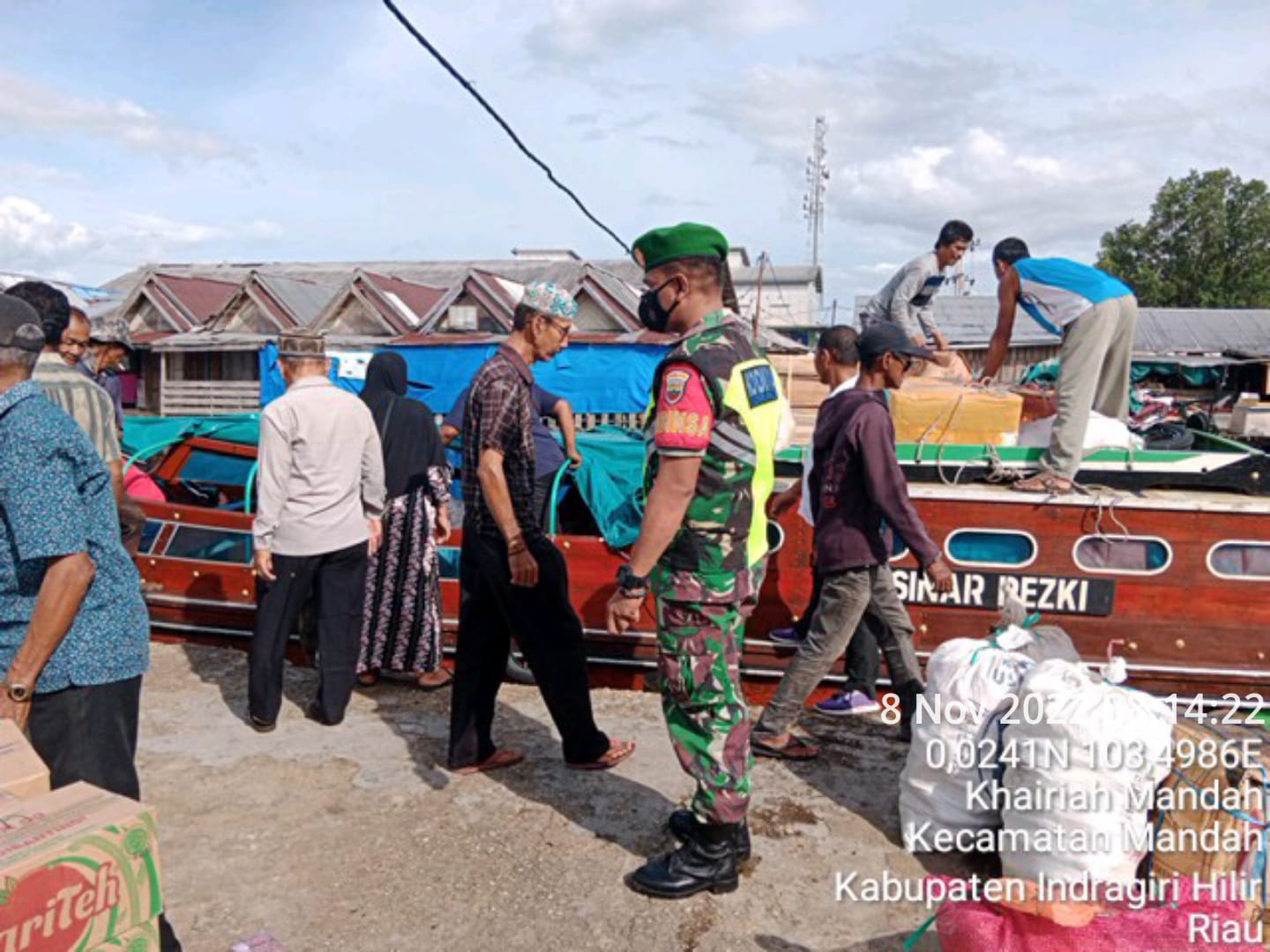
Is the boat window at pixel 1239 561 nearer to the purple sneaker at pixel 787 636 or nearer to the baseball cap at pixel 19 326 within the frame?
the purple sneaker at pixel 787 636

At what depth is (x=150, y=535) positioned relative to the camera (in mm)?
6148

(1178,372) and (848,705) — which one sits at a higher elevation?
(1178,372)

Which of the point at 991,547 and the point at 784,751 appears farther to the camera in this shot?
the point at 991,547

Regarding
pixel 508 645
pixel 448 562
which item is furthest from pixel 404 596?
pixel 508 645

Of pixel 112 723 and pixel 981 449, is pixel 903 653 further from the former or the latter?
pixel 112 723

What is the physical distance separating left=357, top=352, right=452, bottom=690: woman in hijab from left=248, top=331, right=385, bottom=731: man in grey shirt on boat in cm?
50

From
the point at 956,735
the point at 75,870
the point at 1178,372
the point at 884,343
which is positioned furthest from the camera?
the point at 1178,372

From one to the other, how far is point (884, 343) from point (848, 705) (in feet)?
6.13

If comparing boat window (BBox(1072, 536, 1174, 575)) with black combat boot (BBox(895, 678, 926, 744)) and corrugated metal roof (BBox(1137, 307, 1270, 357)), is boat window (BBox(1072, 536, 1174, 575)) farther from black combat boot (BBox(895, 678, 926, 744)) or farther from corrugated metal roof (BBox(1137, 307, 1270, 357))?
corrugated metal roof (BBox(1137, 307, 1270, 357))

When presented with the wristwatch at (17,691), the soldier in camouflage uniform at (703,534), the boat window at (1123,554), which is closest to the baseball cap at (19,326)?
the wristwatch at (17,691)

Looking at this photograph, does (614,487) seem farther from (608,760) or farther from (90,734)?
(90,734)

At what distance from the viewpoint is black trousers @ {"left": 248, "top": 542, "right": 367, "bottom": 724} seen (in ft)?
14.1

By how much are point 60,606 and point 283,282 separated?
23842mm

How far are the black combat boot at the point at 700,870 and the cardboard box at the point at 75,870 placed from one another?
1.52 metres
